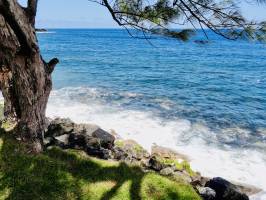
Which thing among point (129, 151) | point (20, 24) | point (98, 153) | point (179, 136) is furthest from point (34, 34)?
point (179, 136)

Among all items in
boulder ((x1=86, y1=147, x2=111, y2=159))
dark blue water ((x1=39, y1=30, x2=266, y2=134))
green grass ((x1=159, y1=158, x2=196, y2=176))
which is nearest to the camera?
boulder ((x1=86, y1=147, x2=111, y2=159))

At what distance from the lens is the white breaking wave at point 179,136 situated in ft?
48.4

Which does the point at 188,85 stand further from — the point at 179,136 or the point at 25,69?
the point at 25,69

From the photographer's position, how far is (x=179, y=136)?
18.7 meters

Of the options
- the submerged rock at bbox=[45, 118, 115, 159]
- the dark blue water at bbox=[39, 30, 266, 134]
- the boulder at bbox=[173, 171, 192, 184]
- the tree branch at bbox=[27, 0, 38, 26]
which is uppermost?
the tree branch at bbox=[27, 0, 38, 26]

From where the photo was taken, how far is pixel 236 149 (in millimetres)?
17141

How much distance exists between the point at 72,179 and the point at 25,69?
2.58 meters

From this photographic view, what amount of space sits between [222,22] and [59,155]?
4.87 metres

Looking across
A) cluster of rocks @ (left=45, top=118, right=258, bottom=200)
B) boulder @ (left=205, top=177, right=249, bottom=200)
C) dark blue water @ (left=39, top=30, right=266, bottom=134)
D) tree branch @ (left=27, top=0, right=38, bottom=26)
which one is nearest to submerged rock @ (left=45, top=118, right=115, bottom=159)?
cluster of rocks @ (left=45, top=118, right=258, bottom=200)

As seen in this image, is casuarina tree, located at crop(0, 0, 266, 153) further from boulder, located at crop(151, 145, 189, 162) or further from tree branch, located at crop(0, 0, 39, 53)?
boulder, located at crop(151, 145, 189, 162)

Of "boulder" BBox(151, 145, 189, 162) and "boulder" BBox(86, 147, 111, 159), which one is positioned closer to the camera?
"boulder" BBox(86, 147, 111, 159)

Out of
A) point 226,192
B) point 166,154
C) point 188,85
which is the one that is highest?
point 226,192

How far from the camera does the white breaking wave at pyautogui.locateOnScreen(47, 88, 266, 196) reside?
14.8 meters

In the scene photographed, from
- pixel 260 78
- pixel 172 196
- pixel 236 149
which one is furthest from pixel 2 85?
pixel 260 78
